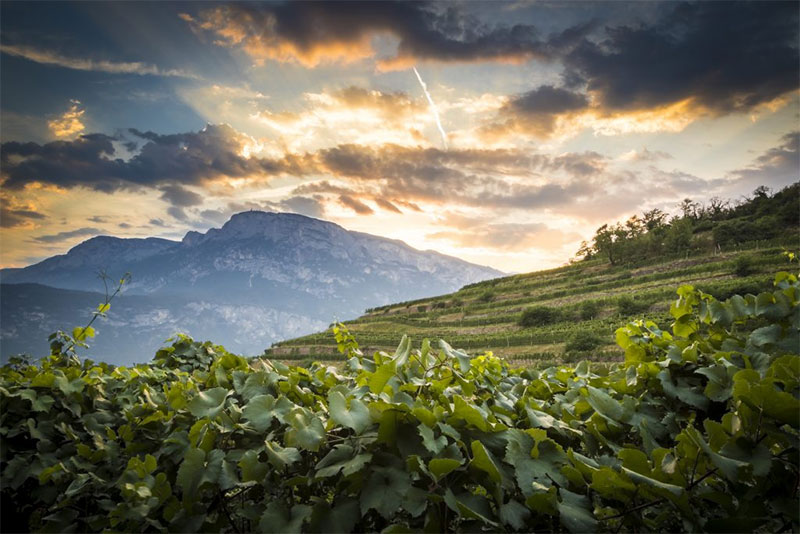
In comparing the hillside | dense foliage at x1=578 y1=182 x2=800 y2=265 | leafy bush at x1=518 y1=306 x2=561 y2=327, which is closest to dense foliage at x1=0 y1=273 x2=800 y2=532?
the hillside

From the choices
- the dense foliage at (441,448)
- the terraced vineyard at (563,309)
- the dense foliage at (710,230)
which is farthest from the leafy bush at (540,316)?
the dense foliage at (441,448)

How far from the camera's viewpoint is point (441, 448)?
52.7 inches

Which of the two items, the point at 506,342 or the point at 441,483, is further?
the point at 506,342

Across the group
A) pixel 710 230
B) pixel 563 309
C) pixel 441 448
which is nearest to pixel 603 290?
pixel 563 309

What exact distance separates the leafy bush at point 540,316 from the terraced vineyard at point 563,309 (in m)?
0.13

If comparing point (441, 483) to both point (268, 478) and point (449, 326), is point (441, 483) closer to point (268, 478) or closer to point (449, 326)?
point (268, 478)

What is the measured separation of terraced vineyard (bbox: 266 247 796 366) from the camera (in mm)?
42219

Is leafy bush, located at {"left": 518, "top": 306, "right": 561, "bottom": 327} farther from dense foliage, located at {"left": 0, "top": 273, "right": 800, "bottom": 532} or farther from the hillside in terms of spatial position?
dense foliage, located at {"left": 0, "top": 273, "right": 800, "bottom": 532}

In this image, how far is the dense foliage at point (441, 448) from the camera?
1365 millimetres

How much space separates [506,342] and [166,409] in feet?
165

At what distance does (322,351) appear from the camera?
207ft

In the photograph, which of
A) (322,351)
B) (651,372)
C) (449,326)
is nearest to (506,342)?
(449,326)

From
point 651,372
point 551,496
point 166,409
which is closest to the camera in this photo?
point 551,496

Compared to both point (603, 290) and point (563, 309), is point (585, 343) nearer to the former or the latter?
point (563, 309)
